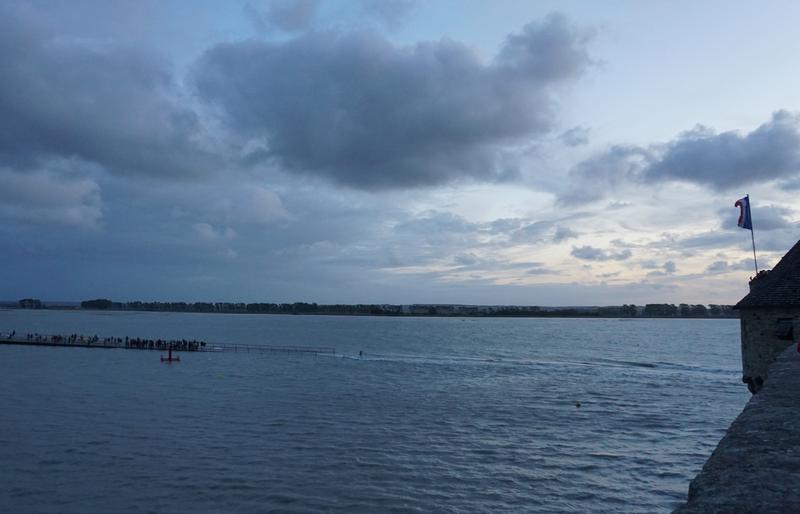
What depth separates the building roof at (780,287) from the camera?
17156 mm

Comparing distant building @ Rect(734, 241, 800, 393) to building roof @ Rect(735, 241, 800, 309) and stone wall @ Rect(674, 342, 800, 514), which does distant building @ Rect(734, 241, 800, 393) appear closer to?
building roof @ Rect(735, 241, 800, 309)

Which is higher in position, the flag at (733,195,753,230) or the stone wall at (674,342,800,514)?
the flag at (733,195,753,230)

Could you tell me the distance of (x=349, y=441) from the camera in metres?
26.5

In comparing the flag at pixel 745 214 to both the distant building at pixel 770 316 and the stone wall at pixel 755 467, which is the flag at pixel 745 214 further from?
the stone wall at pixel 755 467

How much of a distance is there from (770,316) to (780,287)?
0.98 m

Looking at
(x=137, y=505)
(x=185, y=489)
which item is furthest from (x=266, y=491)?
(x=137, y=505)

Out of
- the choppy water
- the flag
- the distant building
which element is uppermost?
the flag

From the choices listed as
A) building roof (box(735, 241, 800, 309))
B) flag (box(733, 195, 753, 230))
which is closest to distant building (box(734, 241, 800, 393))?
building roof (box(735, 241, 800, 309))

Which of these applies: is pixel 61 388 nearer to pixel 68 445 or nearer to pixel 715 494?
pixel 68 445

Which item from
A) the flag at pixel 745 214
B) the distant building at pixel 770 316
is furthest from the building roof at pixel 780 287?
the flag at pixel 745 214

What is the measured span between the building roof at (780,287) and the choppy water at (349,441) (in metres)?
7.15

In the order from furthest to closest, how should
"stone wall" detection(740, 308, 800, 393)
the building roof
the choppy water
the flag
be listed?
the flag → the choppy water → "stone wall" detection(740, 308, 800, 393) → the building roof

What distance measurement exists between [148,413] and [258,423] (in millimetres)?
7764

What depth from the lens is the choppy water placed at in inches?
744
